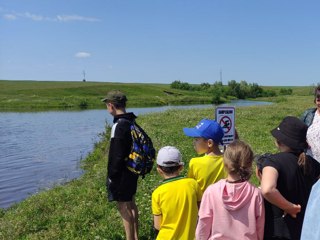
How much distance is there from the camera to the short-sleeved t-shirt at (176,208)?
14.2 ft

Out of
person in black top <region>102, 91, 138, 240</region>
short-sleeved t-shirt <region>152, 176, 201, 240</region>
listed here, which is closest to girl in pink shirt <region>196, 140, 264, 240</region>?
short-sleeved t-shirt <region>152, 176, 201, 240</region>

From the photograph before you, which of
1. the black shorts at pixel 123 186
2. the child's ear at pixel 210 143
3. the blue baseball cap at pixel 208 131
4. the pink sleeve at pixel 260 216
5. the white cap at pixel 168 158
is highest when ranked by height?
the blue baseball cap at pixel 208 131

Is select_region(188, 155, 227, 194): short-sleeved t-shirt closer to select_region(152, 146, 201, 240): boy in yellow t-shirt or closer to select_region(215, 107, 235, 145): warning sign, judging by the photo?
select_region(152, 146, 201, 240): boy in yellow t-shirt

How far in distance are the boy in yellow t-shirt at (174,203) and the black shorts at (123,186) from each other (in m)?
1.56

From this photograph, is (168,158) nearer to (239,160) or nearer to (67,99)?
(239,160)

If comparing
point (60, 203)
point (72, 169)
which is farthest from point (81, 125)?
point (60, 203)

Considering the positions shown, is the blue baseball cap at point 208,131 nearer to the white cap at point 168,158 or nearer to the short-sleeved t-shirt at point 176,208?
the white cap at point 168,158

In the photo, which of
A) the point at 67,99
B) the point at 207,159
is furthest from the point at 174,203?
the point at 67,99

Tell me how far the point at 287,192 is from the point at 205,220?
853mm

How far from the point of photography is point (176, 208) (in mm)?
4320

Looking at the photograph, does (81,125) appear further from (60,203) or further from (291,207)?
(291,207)

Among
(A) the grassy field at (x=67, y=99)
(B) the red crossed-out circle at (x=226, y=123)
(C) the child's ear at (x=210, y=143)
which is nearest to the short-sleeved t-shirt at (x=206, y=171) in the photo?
(C) the child's ear at (x=210, y=143)

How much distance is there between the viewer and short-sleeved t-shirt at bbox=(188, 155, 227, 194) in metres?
4.81

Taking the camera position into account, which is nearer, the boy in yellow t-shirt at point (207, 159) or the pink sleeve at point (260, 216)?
the pink sleeve at point (260, 216)
